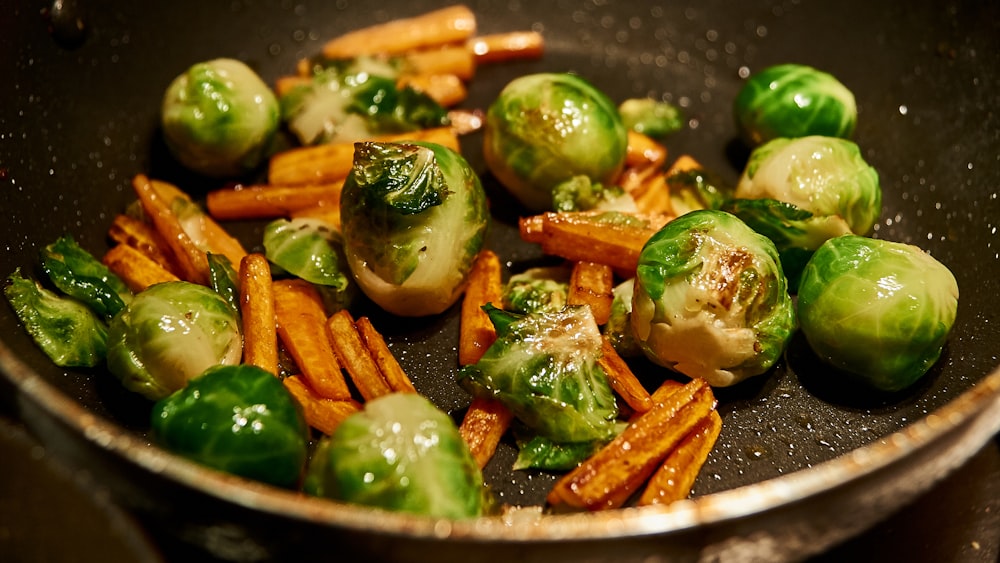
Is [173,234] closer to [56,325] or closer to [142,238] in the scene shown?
[142,238]

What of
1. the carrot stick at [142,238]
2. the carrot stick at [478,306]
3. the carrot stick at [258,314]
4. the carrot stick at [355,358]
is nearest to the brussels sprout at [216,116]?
the carrot stick at [142,238]

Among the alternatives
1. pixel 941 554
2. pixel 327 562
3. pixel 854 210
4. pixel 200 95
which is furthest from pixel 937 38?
pixel 327 562

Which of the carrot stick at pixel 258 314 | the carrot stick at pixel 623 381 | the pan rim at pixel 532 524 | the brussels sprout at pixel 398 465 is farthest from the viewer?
the carrot stick at pixel 258 314

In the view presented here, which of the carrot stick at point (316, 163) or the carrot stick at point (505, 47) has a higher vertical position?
the carrot stick at point (505, 47)

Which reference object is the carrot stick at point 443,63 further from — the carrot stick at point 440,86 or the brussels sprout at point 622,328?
the brussels sprout at point 622,328

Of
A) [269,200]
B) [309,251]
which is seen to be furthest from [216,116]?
[309,251]

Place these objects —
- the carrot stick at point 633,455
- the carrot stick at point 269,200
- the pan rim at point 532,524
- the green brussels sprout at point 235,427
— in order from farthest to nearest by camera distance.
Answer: the carrot stick at point 269,200 → the carrot stick at point 633,455 → the green brussels sprout at point 235,427 → the pan rim at point 532,524
